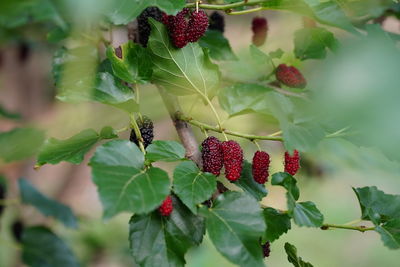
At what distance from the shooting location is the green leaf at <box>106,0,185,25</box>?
555mm

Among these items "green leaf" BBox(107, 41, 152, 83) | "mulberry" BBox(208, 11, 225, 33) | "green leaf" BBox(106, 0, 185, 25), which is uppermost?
"green leaf" BBox(106, 0, 185, 25)

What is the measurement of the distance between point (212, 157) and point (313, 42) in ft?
1.02

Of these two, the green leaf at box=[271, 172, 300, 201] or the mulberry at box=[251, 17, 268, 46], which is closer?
the green leaf at box=[271, 172, 300, 201]

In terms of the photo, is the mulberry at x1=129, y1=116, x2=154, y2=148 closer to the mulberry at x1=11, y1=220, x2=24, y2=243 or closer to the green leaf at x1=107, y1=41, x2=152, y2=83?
the green leaf at x1=107, y1=41, x2=152, y2=83

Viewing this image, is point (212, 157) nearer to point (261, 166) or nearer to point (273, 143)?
point (261, 166)

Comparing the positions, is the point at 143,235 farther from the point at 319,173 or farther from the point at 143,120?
the point at 319,173

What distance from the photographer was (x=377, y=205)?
0.67m

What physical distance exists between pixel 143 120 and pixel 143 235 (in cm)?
14


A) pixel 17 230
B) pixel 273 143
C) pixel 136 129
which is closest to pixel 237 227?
pixel 136 129

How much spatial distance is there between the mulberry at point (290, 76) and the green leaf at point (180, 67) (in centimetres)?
17

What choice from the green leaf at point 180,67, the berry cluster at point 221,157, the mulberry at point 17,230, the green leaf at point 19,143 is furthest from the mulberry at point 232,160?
the mulberry at point 17,230

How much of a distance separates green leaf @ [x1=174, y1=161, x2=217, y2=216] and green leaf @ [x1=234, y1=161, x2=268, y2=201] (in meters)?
0.09

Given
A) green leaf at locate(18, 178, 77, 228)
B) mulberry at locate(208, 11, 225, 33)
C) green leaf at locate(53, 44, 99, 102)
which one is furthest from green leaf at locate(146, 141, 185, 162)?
green leaf at locate(18, 178, 77, 228)

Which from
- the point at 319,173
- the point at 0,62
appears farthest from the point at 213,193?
the point at 0,62
